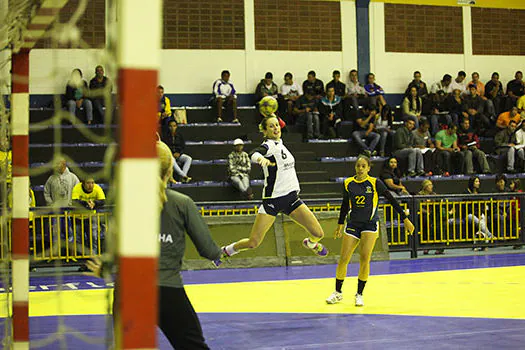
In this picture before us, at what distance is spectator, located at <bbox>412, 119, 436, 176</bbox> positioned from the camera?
851 inches

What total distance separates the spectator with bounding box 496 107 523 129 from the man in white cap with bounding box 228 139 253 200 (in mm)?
8832

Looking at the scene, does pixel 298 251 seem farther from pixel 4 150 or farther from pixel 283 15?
pixel 283 15

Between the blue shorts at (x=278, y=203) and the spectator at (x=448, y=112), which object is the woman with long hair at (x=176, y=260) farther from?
the spectator at (x=448, y=112)

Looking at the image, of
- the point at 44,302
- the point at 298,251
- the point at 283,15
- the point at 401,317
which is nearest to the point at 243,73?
the point at 283,15

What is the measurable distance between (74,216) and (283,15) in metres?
12.0

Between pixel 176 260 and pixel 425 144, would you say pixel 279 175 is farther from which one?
pixel 425 144

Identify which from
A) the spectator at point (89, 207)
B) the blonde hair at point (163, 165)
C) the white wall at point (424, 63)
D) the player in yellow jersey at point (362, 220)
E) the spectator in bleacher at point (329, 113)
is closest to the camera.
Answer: the blonde hair at point (163, 165)

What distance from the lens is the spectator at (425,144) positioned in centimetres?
2162

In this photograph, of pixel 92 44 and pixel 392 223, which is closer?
pixel 392 223

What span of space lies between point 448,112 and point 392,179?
6037 millimetres

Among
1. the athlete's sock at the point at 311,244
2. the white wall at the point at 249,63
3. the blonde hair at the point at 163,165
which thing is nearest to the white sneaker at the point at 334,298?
the athlete's sock at the point at 311,244

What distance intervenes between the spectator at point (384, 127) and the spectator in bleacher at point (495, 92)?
3.76m

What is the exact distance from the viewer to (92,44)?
20344 millimetres

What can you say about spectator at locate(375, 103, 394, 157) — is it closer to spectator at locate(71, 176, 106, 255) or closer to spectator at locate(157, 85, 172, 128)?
spectator at locate(157, 85, 172, 128)
